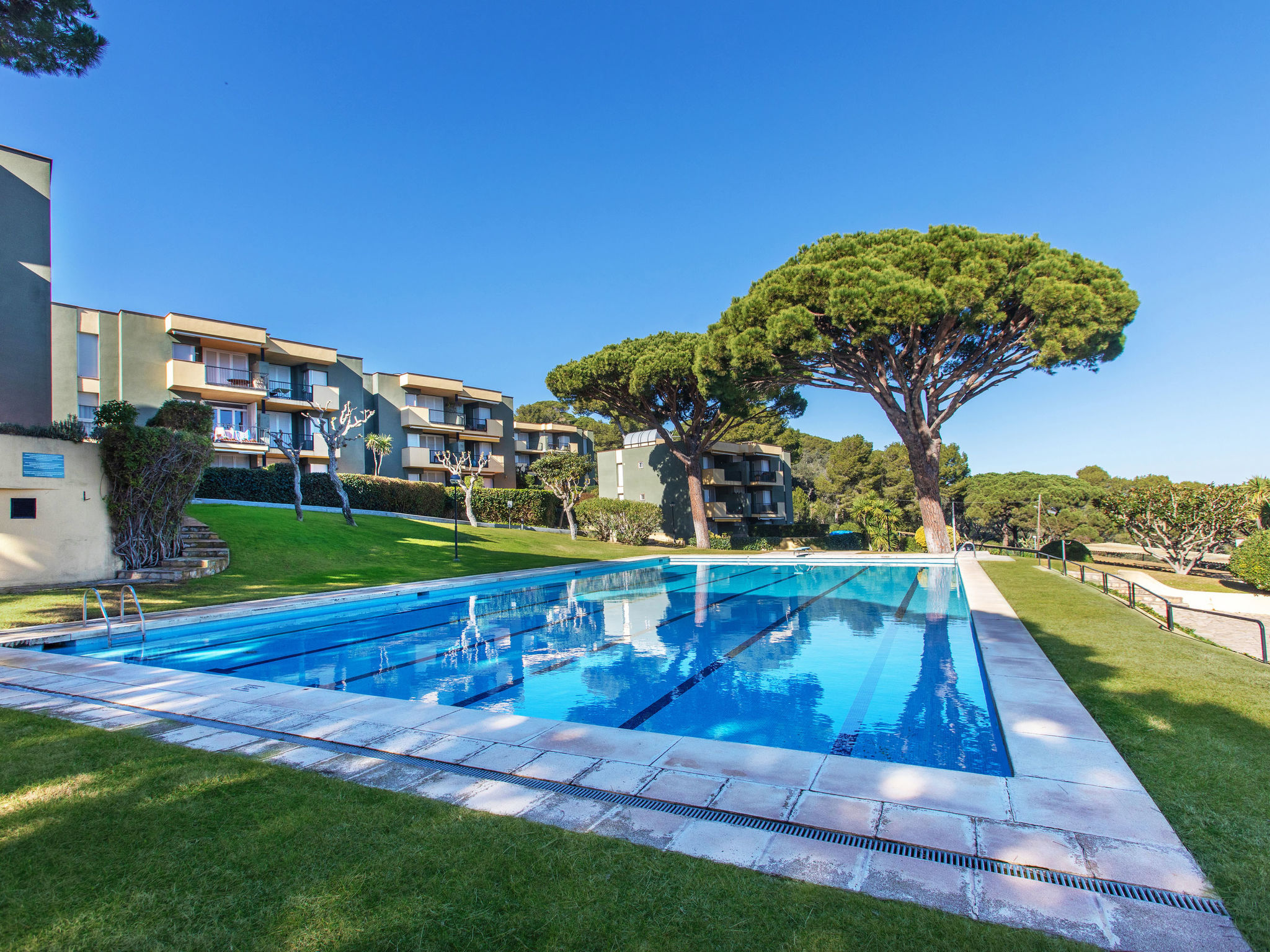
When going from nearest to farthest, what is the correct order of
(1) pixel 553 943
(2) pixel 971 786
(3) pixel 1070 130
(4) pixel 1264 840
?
(1) pixel 553 943 < (4) pixel 1264 840 < (2) pixel 971 786 < (3) pixel 1070 130

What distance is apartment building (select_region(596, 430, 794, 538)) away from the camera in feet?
117

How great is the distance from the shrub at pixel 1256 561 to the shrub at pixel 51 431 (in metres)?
33.6

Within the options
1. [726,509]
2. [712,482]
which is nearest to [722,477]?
[712,482]

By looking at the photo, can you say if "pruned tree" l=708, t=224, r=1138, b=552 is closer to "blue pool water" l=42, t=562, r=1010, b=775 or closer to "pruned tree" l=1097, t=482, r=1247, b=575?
"blue pool water" l=42, t=562, r=1010, b=775

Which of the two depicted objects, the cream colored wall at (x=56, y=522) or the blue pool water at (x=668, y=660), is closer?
the blue pool water at (x=668, y=660)

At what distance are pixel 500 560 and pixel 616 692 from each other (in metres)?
14.3

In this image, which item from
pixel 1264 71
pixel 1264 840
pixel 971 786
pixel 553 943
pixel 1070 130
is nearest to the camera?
pixel 553 943

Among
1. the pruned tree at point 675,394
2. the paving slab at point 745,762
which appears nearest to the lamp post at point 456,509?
the pruned tree at point 675,394

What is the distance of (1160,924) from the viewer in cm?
235

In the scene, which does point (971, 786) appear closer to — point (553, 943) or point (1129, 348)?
point (553, 943)

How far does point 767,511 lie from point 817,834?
38126mm

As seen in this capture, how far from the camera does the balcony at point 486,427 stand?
131 feet

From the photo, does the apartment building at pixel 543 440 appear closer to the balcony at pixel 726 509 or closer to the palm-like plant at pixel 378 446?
the palm-like plant at pixel 378 446

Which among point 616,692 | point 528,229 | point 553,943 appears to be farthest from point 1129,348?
point 553,943
